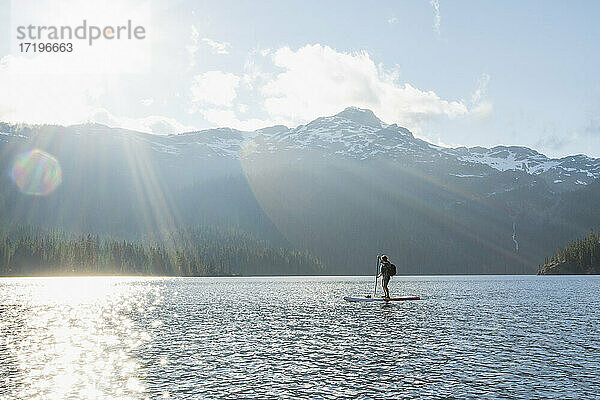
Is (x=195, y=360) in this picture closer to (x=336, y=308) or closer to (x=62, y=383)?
(x=62, y=383)

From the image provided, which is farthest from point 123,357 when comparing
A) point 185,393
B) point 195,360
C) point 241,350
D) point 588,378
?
point 588,378

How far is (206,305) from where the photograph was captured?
103 metres

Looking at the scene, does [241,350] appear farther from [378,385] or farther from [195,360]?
[378,385]

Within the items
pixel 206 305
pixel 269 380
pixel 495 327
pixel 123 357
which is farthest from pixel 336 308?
pixel 269 380

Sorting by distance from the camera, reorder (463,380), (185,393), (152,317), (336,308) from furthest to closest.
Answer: (336,308), (152,317), (463,380), (185,393)

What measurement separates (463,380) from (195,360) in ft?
65.1

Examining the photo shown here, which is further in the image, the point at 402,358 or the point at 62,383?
the point at 402,358

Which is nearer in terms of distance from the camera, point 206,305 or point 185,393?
point 185,393

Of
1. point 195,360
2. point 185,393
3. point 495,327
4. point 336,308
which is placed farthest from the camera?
point 336,308

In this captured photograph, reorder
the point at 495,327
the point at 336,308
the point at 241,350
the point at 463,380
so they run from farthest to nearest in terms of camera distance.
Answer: the point at 336,308, the point at 495,327, the point at 241,350, the point at 463,380

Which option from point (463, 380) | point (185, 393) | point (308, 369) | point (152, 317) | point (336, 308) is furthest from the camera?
point (336, 308)

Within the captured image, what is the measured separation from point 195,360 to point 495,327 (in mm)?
35668

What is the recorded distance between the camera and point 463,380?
36125mm

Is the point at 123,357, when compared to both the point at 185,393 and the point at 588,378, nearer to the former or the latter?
the point at 185,393
